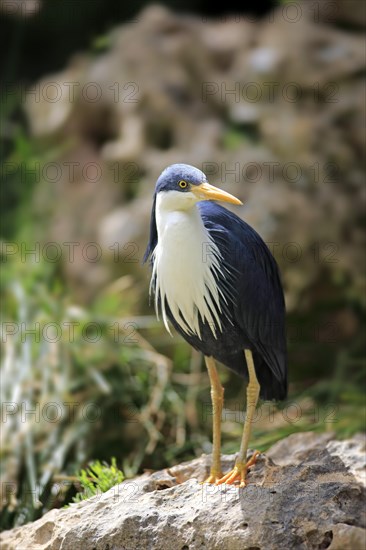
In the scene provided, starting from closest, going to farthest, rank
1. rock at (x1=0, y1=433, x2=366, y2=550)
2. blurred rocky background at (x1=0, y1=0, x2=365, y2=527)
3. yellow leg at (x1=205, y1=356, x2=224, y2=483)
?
1. rock at (x1=0, y1=433, x2=366, y2=550)
2. yellow leg at (x1=205, y1=356, x2=224, y2=483)
3. blurred rocky background at (x1=0, y1=0, x2=365, y2=527)

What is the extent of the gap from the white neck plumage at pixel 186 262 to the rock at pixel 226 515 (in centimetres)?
51

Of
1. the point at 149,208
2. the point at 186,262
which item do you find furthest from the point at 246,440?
the point at 149,208

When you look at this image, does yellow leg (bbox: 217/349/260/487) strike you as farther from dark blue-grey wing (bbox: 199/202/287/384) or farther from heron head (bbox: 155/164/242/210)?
heron head (bbox: 155/164/242/210)

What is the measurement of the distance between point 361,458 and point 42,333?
6.30 ft

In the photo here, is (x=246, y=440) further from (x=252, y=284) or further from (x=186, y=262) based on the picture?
(x=186, y=262)

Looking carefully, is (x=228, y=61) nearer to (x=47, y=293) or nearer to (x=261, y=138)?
(x=261, y=138)

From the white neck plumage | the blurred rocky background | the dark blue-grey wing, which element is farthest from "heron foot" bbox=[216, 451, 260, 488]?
the blurred rocky background

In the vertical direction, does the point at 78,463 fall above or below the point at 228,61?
below

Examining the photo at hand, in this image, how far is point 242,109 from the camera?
4.78m

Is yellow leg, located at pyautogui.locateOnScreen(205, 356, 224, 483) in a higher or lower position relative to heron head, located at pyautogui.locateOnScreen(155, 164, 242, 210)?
lower

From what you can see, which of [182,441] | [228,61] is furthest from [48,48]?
[182,441]

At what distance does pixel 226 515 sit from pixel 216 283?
0.68 m

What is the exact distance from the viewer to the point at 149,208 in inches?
173

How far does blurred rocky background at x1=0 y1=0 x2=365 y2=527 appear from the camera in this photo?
3.71m
